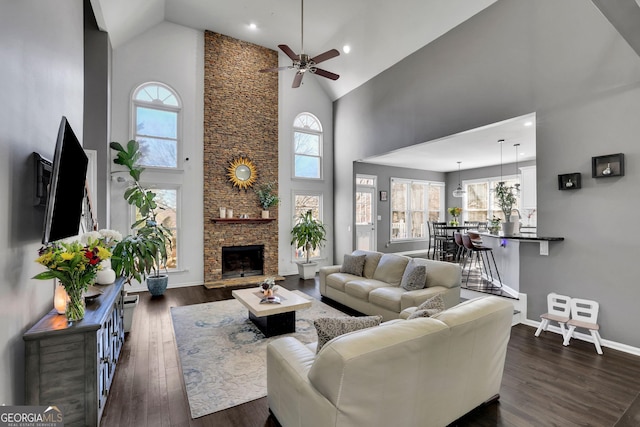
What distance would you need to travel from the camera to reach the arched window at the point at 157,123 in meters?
5.89

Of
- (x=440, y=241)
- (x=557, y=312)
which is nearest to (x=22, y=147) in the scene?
(x=557, y=312)

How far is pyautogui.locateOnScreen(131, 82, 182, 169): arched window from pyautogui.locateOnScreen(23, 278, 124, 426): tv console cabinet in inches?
178

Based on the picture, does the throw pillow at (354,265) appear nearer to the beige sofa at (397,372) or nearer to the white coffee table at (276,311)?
the white coffee table at (276,311)

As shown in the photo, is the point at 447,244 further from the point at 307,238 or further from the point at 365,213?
the point at 307,238

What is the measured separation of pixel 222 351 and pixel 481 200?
9.05 m

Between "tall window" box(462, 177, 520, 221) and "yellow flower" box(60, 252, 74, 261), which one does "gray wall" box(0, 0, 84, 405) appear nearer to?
"yellow flower" box(60, 252, 74, 261)

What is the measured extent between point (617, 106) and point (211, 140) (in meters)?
6.44

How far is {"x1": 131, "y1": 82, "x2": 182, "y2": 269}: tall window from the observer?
19.4 feet

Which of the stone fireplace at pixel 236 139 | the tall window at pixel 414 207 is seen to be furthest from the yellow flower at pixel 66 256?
the tall window at pixel 414 207

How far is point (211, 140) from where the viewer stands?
6.47m

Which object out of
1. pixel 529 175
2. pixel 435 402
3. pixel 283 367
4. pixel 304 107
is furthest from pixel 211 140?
pixel 529 175

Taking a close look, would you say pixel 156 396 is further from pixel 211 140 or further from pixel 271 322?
pixel 211 140

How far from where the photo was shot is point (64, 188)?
85.2 inches

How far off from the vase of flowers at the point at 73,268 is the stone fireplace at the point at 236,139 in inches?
166
